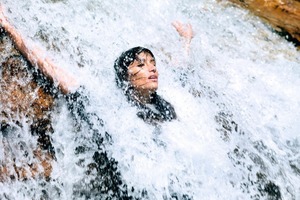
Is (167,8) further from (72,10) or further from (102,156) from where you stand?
(102,156)

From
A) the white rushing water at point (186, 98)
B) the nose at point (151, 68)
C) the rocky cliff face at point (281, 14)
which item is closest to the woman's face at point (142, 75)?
the nose at point (151, 68)

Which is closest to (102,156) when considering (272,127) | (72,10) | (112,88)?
(112,88)

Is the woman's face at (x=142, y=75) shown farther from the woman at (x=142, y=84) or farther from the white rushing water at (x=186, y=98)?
the white rushing water at (x=186, y=98)

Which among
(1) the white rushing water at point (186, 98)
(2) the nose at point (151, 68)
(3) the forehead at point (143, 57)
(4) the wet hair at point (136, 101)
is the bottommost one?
(1) the white rushing water at point (186, 98)

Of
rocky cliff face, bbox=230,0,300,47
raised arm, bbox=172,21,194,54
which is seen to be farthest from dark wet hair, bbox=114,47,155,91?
rocky cliff face, bbox=230,0,300,47

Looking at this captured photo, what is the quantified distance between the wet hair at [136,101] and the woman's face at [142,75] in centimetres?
5

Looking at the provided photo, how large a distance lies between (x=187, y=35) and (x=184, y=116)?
113cm

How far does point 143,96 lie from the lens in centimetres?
392

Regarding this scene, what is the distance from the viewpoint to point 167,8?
6434 mm

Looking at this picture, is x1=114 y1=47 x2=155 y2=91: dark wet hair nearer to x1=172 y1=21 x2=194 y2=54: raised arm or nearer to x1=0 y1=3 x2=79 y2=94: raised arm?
x1=0 y1=3 x2=79 y2=94: raised arm

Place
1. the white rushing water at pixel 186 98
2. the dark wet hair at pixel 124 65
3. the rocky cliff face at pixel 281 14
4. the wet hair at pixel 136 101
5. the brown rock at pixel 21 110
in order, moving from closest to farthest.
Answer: the brown rock at pixel 21 110 < the white rushing water at pixel 186 98 < the wet hair at pixel 136 101 < the dark wet hair at pixel 124 65 < the rocky cliff face at pixel 281 14

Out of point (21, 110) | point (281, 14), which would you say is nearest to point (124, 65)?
point (21, 110)

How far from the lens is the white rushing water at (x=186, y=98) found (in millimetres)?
3707

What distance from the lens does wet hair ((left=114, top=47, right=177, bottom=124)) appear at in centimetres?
382
